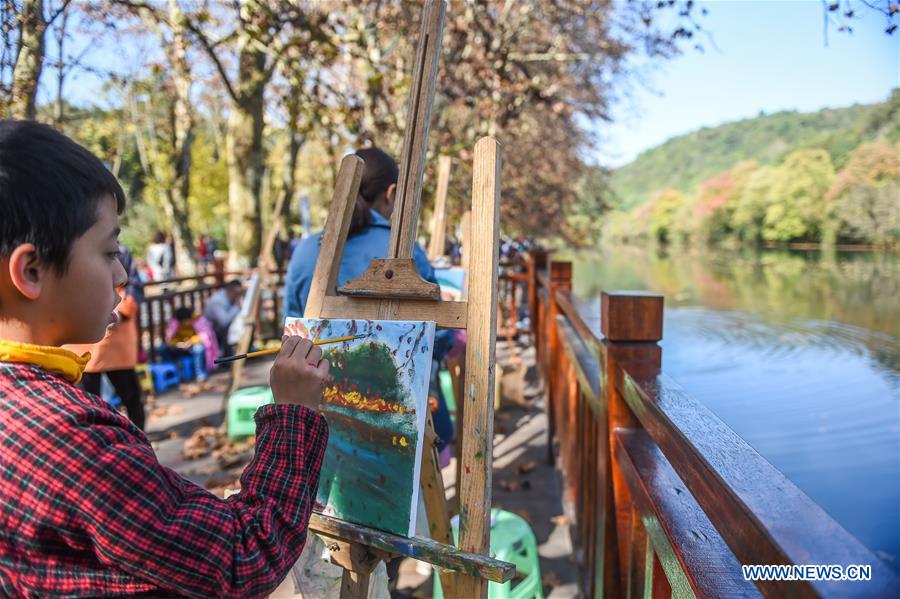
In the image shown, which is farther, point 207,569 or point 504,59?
point 504,59

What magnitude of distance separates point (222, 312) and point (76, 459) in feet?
25.6

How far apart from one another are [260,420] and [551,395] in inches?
157

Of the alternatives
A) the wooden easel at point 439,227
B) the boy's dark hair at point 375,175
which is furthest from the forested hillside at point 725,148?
the boy's dark hair at point 375,175

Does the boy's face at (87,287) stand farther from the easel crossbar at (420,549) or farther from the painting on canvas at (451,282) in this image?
the painting on canvas at (451,282)

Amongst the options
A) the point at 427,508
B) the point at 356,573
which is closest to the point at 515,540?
the point at 427,508

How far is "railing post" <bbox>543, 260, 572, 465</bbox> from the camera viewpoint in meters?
4.55

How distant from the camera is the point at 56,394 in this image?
95cm

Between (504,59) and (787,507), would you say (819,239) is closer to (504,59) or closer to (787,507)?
(504,59)

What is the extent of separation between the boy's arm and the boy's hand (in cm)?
13

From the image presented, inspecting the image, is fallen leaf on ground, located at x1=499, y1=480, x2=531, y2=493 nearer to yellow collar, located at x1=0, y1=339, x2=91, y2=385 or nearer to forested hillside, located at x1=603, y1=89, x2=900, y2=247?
forested hillside, located at x1=603, y1=89, x2=900, y2=247

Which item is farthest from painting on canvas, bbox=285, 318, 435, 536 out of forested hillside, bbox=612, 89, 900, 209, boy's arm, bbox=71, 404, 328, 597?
forested hillside, bbox=612, 89, 900, 209

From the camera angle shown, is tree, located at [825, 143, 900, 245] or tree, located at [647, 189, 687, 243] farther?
tree, located at [647, 189, 687, 243]

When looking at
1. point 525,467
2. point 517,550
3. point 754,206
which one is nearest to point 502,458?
point 525,467

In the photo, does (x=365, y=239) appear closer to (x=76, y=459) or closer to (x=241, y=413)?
(x=76, y=459)
